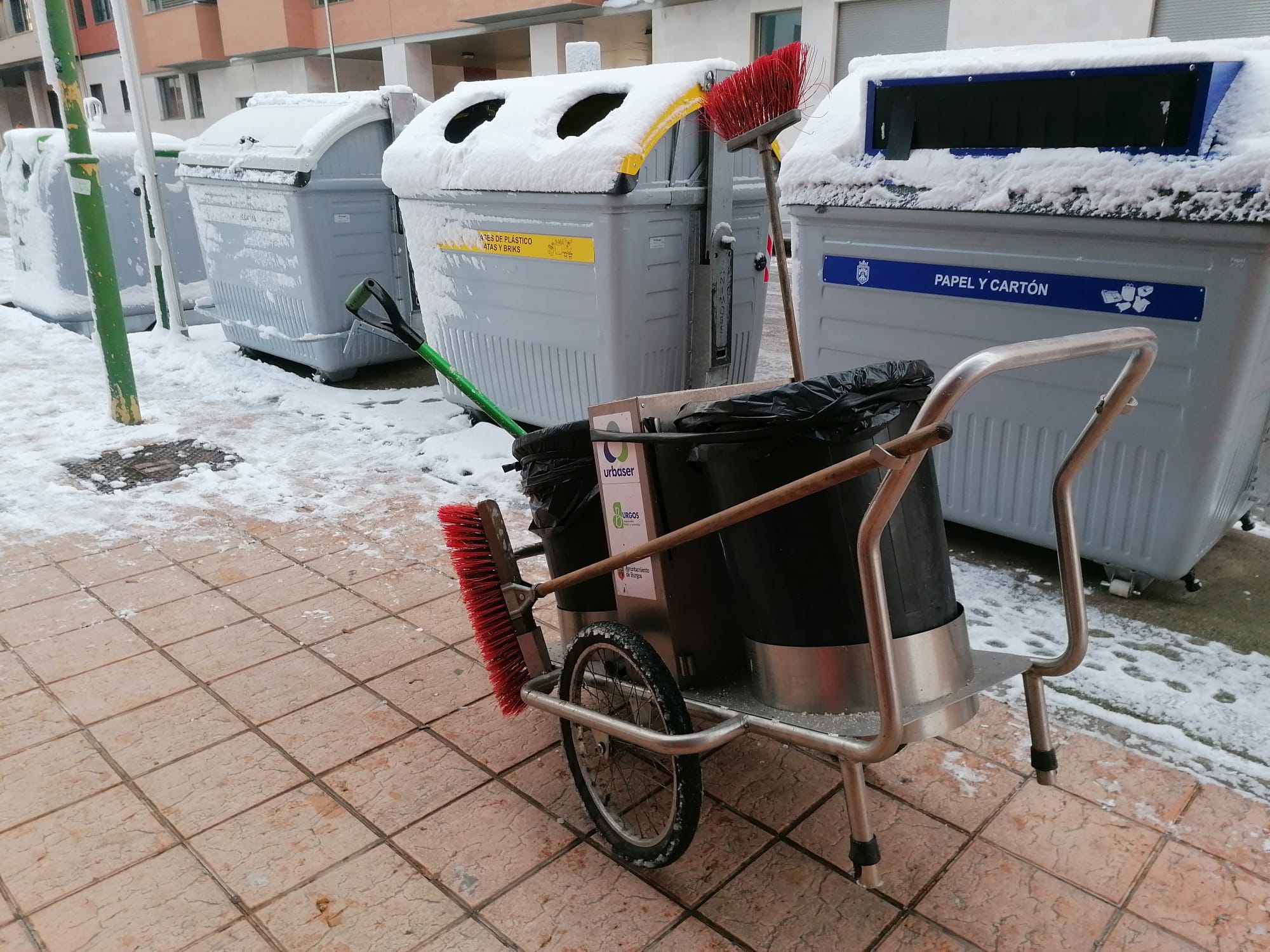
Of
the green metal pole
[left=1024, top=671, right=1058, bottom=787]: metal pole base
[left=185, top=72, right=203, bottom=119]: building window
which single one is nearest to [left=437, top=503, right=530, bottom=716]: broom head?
[left=1024, top=671, right=1058, bottom=787]: metal pole base

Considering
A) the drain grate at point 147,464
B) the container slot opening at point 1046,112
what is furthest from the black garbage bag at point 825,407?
the drain grate at point 147,464

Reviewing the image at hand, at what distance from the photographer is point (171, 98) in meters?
29.1

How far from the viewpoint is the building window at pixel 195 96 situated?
28.0m

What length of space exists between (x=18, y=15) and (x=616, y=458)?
43.3 meters

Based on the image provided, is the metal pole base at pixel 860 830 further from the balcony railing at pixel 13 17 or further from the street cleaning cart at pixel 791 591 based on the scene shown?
the balcony railing at pixel 13 17

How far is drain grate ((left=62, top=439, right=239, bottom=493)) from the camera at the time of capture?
178 inches

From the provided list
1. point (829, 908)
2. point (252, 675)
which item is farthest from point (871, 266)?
point (252, 675)

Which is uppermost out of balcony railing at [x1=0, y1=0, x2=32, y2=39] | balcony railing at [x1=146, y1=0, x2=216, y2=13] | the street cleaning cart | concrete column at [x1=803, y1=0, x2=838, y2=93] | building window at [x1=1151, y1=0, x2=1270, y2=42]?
balcony railing at [x1=0, y1=0, x2=32, y2=39]

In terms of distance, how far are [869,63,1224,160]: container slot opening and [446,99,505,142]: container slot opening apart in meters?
2.64

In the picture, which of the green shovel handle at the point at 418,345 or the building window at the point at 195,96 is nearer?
the green shovel handle at the point at 418,345

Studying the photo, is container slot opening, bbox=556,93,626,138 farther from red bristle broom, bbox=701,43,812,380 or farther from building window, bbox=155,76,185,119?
building window, bbox=155,76,185,119

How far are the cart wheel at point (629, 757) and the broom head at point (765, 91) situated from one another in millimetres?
1501

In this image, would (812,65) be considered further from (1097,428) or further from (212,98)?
(212,98)

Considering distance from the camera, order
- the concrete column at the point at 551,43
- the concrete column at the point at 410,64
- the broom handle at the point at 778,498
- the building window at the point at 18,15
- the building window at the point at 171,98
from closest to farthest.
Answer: the broom handle at the point at 778,498 < the concrete column at the point at 551,43 < the concrete column at the point at 410,64 < the building window at the point at 171,98 < the building window at the point at 18,15
